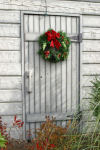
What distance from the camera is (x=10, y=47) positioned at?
143 inches

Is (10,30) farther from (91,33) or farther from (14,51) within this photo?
(91,33)

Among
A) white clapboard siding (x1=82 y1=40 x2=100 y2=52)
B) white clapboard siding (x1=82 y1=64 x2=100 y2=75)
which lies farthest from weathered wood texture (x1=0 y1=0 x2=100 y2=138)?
white clapboard siding (x1=82 y1=40 x2=100 y2=52)

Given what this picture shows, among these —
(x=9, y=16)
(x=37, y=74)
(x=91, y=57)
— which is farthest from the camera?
(x=91, y=57)

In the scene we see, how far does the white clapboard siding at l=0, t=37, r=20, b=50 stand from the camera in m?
3.61

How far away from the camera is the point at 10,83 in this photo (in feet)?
12.0

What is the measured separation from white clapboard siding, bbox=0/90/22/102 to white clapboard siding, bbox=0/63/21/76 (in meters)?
0.34

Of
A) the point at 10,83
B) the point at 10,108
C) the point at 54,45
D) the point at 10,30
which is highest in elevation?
the point at 10,30

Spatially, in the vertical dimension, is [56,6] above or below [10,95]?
above

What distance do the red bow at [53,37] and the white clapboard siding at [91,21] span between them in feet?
2.22

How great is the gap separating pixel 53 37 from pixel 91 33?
2.76ft

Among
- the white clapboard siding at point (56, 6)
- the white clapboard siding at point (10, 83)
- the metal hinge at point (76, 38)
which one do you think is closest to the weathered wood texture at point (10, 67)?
the white clapboard siding at point (10, 83)

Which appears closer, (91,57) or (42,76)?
(42,76)

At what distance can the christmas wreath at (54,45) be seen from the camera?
3625 mm

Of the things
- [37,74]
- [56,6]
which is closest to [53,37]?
[56,6]
